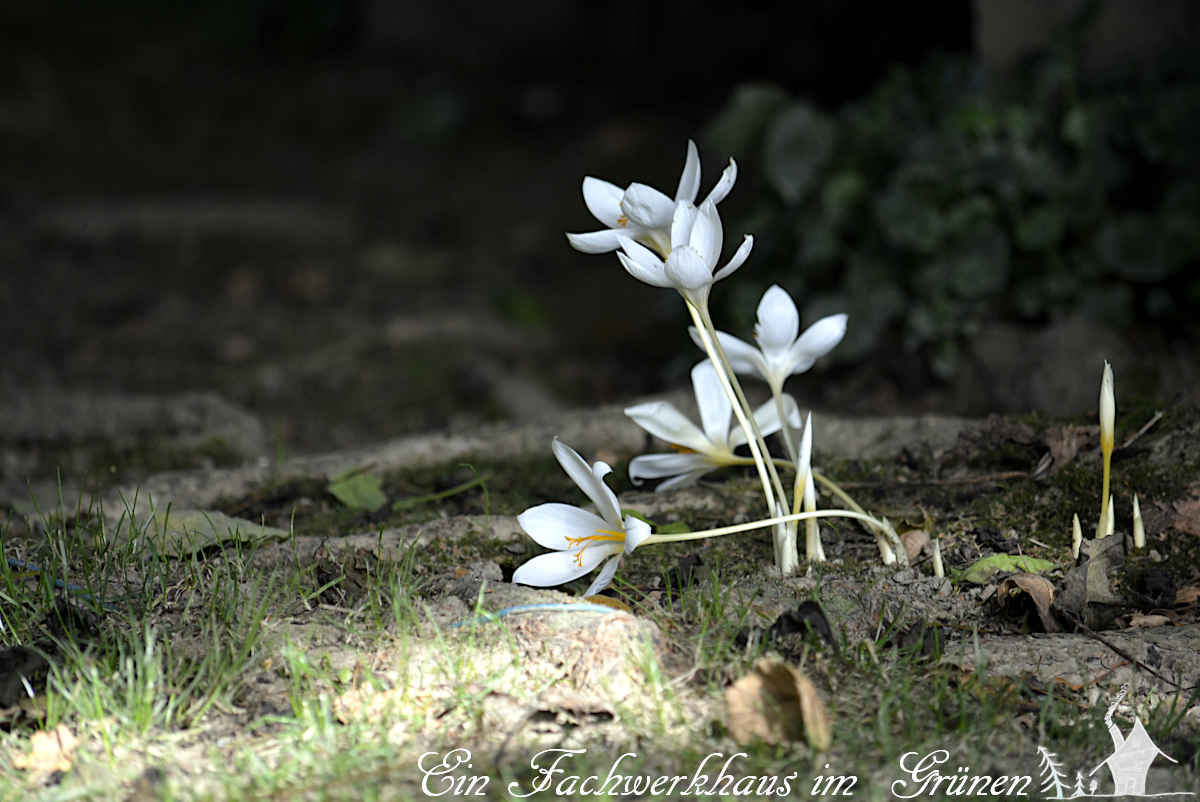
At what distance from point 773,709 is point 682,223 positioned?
0.79 metres

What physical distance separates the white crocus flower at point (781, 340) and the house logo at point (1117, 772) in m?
0.83

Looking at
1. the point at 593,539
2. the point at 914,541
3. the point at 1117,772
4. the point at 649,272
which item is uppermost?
the point at 649,272

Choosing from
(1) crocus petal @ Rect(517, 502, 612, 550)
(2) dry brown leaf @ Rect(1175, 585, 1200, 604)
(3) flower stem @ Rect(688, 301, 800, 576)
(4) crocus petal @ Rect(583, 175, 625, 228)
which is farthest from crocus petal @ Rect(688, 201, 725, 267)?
(2) dry brown leaf @ Rect(1175, 585, 1200, 604)

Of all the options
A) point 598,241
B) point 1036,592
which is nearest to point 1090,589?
point 1036,592

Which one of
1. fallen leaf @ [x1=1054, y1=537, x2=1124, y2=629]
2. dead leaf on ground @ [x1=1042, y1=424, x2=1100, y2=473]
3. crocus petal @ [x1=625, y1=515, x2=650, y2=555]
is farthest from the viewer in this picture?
dead leaf on ground @ [x1=1042, y1=424, x2=1100, y2=473]

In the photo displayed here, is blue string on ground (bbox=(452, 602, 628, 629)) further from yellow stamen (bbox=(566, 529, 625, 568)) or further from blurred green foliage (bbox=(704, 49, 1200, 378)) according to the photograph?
blurred green foliage (bbox=(704, 49, 1200, 378))

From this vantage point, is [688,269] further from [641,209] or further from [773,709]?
[773,709]

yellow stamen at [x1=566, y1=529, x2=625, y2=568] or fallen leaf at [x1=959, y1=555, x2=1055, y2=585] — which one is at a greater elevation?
yellow stamen at [x1=566, y1=529, x2=625, y2=568]

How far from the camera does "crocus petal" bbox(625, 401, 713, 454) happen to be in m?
2.34

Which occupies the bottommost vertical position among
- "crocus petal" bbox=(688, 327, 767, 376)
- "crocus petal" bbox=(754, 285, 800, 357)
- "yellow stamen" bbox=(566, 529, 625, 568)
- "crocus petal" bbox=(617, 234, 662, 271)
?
"yellow stamen" bbox=(566, 529, 625, 568)

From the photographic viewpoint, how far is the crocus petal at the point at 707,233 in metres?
2.04

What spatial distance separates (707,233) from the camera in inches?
80.7

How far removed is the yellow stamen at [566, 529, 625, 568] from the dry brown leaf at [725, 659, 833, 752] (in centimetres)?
37

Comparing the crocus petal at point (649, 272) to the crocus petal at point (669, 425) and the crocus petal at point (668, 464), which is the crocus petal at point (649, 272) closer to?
the crocus petal at point (669, 425)
